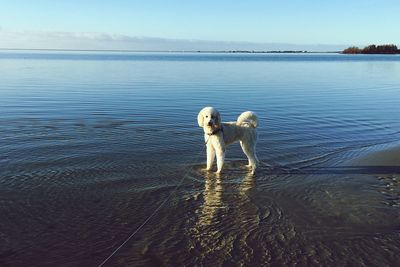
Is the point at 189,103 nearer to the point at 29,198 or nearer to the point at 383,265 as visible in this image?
the point at 29,198

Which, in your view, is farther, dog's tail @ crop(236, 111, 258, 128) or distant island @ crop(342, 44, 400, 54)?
distant island @ crop(342, 44, 400, 54)

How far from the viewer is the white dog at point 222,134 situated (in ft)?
30.8

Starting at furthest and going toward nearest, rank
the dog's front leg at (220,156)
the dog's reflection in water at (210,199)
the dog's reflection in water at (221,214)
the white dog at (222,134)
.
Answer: the dog's front leg at (220,156) → the white dog at (222,134) → the dog's reflection in water at (210,199) → the dog's reflection in water at (221,214)

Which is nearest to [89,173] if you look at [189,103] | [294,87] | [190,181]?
[190,181]

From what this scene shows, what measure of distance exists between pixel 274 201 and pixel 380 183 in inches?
123

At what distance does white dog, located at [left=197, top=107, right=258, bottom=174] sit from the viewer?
9.40 m

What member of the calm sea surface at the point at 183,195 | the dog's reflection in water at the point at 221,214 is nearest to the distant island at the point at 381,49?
the calm sea surface at the point at 183,195

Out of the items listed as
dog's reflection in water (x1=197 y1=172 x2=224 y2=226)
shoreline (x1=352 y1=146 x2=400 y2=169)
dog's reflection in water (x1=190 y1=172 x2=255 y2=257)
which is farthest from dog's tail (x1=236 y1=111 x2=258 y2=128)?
shoreline (x1=352 y1=146 x2=400 y2=169)

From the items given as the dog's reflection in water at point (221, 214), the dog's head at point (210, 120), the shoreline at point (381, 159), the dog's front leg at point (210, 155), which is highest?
the dog's head at point (210, 120)

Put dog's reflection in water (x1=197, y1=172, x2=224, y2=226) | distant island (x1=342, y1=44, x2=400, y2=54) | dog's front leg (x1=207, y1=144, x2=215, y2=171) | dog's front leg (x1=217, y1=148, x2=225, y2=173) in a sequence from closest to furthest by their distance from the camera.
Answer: dog's reflection in water (x1=197, y1=172, x2=224, y2=226) → dog's front leg (x1=217, y1=148, x2=225, y2=173) → dog's front leg (x1=207, y1=144, x2=215, y2=171) → distant island (x1=342, y1=44, x2=400, y2=54)

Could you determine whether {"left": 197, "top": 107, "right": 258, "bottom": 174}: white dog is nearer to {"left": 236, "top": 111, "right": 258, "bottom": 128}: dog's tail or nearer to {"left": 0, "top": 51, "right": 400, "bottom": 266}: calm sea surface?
{"left": 236, "top": 111, "right": 258, "bottom": 128}: dog's tail

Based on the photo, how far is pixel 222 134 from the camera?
970 cm

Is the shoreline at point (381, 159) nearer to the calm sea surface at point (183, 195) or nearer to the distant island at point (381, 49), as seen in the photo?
the calm sea surface at point (183, 195)

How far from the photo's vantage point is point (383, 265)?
5.78m
